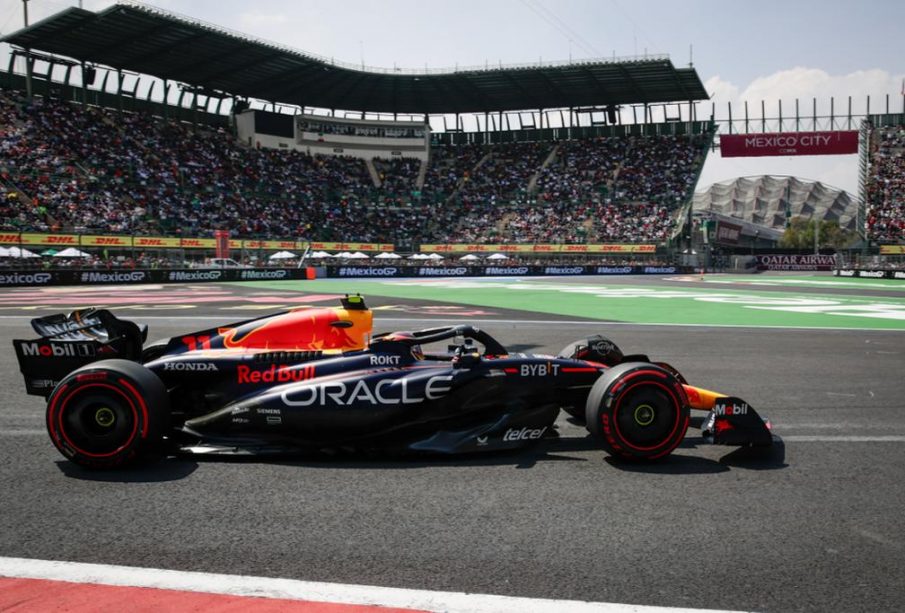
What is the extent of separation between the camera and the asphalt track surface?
3082 mm

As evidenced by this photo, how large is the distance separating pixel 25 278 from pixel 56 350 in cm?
3028

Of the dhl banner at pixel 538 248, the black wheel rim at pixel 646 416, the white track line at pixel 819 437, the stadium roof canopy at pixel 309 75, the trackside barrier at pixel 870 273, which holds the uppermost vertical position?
the stadium roof canopy at pixel 309 75

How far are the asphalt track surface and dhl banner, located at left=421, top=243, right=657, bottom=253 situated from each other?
50626 millimetres

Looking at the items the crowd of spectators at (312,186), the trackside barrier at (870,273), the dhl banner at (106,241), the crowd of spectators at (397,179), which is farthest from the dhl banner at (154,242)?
the trackside barrier at (870,273)

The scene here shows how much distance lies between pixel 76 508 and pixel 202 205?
5104 cm

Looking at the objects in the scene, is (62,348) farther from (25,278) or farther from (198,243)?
(198,243)

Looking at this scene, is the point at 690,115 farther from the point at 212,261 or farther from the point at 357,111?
the point at 212,261

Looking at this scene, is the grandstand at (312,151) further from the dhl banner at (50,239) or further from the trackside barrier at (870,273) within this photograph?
the trackside barrier at (870,273)

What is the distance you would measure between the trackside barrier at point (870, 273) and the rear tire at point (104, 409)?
156 ft

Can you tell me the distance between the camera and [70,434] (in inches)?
183

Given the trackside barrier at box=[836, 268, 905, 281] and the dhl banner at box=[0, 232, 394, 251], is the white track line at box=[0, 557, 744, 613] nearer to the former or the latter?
the dhl banner at box=[0, 232, 394, 251]

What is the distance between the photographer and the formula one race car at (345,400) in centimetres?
465

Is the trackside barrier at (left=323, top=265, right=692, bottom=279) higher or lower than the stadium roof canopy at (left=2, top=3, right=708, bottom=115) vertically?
lower

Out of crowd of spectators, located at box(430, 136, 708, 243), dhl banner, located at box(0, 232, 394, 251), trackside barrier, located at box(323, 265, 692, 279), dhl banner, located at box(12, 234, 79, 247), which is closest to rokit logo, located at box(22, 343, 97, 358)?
dhl banner, located at box(0, 232, 394, 251)
